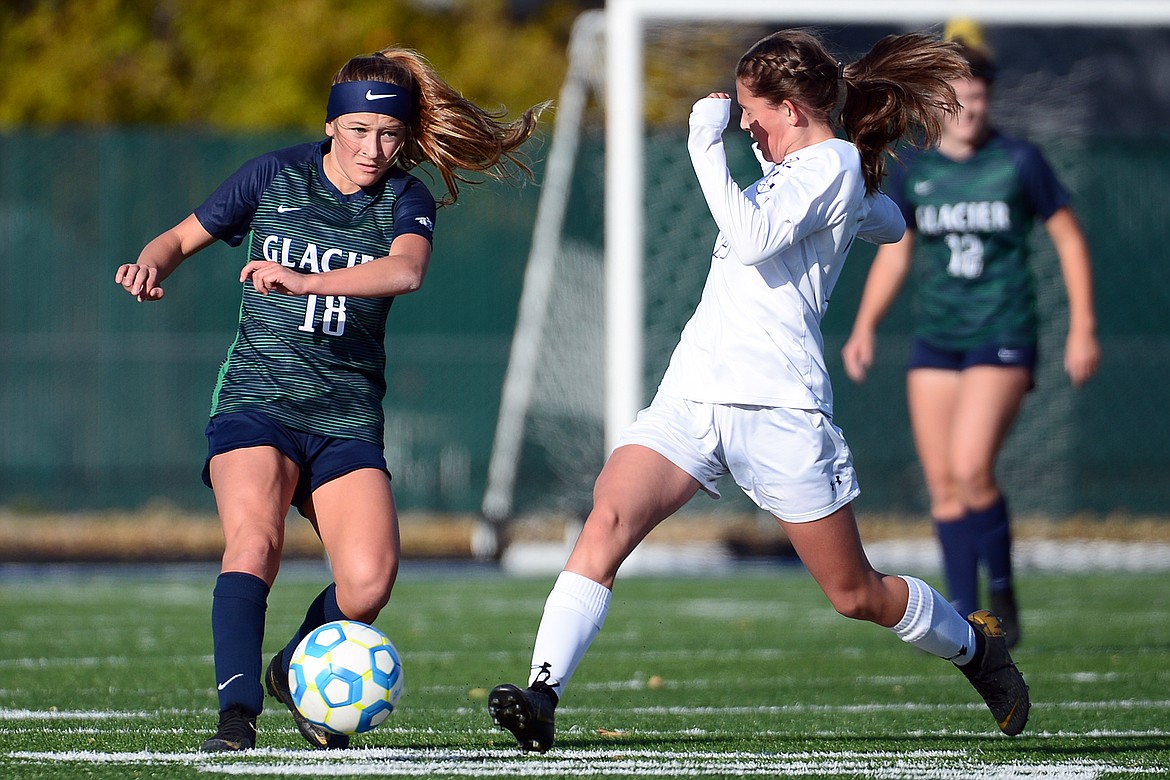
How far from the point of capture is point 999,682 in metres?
4.91

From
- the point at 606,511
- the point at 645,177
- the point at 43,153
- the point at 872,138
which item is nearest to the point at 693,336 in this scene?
the point at 606,511

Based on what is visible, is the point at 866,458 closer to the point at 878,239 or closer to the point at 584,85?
the point at 584,85

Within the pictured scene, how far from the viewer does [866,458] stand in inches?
631

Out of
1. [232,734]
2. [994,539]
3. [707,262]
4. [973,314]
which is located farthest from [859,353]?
[707,262]

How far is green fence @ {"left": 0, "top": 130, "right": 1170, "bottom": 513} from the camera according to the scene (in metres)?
15.5

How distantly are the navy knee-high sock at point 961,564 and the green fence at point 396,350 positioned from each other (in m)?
7.87

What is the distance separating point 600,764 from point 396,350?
12.0m

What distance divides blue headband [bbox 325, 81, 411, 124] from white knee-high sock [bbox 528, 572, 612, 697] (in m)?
1.43

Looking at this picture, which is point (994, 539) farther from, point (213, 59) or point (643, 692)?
point (213, 59)

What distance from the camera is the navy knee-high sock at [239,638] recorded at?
4395 millimetres

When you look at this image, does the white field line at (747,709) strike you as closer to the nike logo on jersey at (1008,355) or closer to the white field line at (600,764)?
the white field line at (600,764)

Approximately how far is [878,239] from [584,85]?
32.8 ft

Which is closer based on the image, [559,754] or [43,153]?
[559,754]

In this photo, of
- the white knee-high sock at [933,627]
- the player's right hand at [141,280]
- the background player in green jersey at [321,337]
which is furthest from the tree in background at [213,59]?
the white knee-high sock at [933,627]
